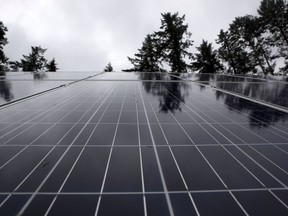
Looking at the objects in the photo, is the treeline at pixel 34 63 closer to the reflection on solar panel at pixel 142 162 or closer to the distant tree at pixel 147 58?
the distant tree at pixel 147 58

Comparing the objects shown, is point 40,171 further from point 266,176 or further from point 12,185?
point 266,176

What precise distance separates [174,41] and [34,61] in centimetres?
3839

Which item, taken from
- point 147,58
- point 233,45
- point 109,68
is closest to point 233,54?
point 233,45

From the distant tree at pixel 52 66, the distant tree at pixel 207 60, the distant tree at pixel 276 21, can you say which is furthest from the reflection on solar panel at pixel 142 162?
the distant tree at pixel 52 66

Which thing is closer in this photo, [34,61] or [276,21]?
[276,21]

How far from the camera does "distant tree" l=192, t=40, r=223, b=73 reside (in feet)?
158

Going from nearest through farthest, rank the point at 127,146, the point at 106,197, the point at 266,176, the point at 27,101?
the point at 106,197
the point at 266,176
the point at 127,146
the point at 27,101

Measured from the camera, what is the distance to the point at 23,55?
61.6 meters

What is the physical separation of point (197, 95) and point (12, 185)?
7.64m

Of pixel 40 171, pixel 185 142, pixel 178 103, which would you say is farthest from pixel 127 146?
pixel 178 103

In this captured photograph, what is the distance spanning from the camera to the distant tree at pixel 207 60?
158ft

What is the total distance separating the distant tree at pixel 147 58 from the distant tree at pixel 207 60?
8321 millimetres

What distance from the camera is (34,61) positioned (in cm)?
6166

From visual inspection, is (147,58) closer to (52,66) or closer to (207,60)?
(207,60)
